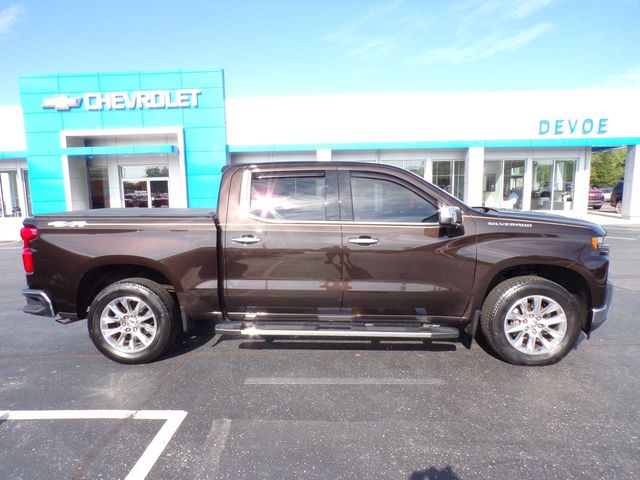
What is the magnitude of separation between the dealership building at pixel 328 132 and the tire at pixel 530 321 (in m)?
16.2

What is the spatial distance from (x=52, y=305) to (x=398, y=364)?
3482 millimetres

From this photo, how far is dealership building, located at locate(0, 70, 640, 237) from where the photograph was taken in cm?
1891

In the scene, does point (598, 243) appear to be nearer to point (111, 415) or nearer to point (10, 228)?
point (111, 415)

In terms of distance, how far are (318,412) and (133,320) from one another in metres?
2.08

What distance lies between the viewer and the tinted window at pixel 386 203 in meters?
3.75

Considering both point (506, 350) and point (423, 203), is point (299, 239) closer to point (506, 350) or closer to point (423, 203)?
point (423, 203)

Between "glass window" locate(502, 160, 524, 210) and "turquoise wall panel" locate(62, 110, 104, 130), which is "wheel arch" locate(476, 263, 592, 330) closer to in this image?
"glass window" locate(502, 160, 524, 210)

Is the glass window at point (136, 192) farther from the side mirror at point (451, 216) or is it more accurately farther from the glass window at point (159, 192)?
the side mirror at point (451, 216)

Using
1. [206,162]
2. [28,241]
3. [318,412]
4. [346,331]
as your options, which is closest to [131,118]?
[206,162]

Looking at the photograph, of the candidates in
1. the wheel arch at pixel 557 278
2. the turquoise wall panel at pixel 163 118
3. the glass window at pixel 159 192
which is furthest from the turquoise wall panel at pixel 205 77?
the wheel arch at pixel 557 278

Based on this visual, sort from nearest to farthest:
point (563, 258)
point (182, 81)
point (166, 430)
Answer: point (166, 430) < point (563, 258) < point (182, 81)

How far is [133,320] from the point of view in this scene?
3840 millimetres

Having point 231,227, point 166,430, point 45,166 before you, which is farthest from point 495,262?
point 45,166

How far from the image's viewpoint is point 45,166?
66.5 ft
